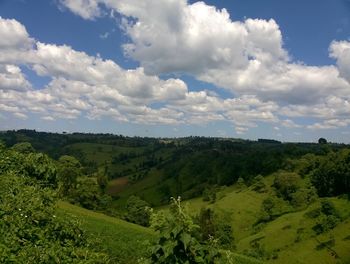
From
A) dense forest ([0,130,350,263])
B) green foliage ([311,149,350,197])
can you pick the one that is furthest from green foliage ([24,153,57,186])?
green foliage ([311,149,350,197])

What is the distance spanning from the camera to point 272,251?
12000 cm

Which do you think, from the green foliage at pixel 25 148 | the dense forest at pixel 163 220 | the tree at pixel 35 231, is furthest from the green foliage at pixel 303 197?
the tree at pixel 35 231

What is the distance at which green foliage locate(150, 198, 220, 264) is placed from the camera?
8.84 meters

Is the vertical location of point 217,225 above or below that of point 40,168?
below

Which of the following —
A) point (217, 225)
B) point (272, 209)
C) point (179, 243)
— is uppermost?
point (179, 243)

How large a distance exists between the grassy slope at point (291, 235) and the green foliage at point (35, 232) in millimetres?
87605

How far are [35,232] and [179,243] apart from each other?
27.7 ft

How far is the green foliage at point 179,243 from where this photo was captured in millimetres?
8844

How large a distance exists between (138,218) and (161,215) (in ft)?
467

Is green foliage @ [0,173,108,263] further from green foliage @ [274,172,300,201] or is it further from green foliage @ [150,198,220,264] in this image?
green foliage @ [274,172,300,201]

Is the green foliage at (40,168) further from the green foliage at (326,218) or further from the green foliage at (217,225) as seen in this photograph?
the green foliage at (217,225)

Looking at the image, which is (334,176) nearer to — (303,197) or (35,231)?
(303,197)

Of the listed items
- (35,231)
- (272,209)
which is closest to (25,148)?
(35,231)

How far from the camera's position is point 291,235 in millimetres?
124750
